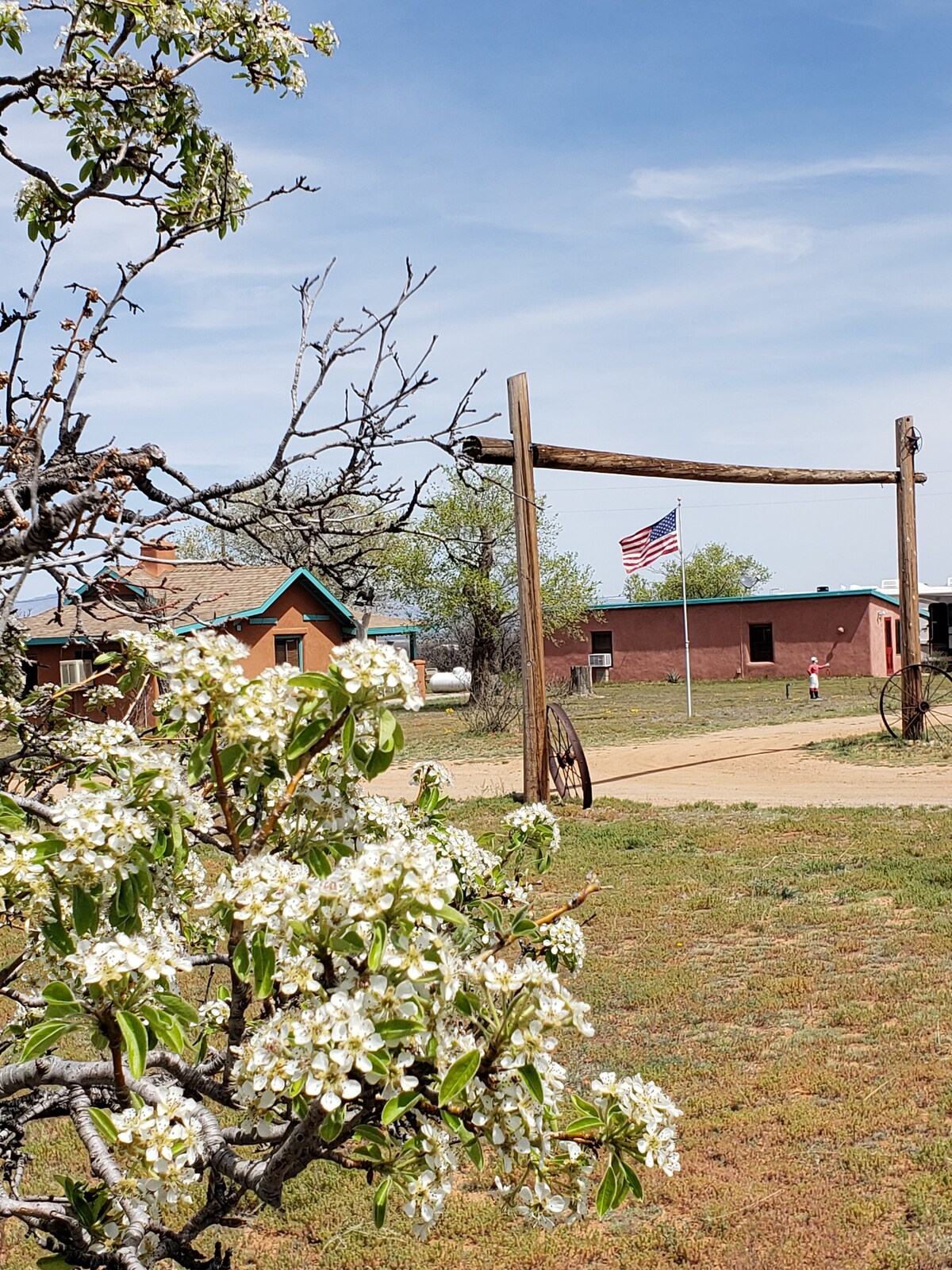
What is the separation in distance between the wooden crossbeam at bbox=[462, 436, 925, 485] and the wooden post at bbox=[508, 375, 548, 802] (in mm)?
219

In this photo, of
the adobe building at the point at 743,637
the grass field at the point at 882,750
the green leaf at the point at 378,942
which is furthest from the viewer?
the adobe building at the point at 743,637

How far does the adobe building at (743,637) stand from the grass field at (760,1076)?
26.7 meters

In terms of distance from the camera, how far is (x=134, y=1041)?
4.42 feet

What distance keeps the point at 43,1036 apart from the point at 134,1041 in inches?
4.2

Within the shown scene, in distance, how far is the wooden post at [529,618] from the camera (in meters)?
10.9

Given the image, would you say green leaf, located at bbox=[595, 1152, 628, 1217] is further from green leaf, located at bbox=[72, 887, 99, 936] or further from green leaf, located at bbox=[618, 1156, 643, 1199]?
green leaf, located at bbox=[72, 887, 99, 936]

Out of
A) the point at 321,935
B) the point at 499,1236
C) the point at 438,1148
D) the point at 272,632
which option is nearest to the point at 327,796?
the point at 321,935

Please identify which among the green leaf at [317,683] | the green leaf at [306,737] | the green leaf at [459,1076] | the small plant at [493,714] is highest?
the green leaf at [317,683]

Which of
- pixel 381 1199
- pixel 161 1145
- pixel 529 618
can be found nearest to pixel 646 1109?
pixel 381 1199

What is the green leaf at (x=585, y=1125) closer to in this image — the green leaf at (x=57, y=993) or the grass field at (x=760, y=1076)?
the green leaf at (x=57, y=993)

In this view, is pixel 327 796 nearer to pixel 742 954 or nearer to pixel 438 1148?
pixel 438 1148

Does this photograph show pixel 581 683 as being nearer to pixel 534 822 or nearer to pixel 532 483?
pixel 532 483

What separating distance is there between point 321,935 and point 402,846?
161 millimetres

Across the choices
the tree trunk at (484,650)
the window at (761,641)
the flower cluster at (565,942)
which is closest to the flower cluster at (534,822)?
the flower cluster at (565,942)
